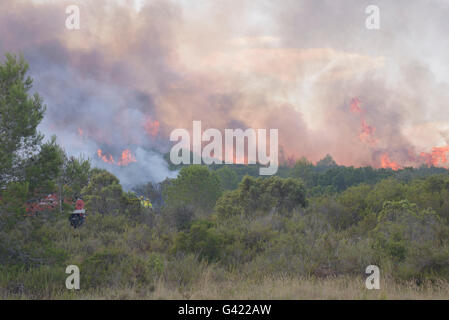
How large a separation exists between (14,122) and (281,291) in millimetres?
9136

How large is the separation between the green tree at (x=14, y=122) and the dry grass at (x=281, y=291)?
15.1 ft

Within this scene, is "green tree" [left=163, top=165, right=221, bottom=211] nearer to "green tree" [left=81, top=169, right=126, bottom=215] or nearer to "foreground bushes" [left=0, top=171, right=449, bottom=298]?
"green tree" [left=81, top=169, right=126, bottom=215]

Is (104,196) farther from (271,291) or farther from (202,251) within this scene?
(271,291)

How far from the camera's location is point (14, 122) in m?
10.9

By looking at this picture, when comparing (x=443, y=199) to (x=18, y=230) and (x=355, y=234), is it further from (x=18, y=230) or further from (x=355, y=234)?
(x=18, y=230)

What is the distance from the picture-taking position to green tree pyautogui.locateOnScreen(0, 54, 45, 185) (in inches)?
418

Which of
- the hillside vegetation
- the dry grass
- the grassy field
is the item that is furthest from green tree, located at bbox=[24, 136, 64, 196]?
the dry grass

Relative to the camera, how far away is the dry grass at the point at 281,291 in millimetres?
7527

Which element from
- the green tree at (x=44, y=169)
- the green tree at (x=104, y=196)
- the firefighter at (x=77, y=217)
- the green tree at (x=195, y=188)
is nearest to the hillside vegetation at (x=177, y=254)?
the green tree at (x=44, y=169)

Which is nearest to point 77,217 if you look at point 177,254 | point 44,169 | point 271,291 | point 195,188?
point 44,169

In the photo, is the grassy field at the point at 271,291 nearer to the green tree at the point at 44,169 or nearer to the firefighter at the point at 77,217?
the green tree at the point at 44,169

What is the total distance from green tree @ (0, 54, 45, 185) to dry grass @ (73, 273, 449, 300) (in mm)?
4609

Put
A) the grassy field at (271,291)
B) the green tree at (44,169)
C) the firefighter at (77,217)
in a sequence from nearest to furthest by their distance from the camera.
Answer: the grassy field at (271,291) < the green tree at (44,169) < the firefighter at (77,217)
